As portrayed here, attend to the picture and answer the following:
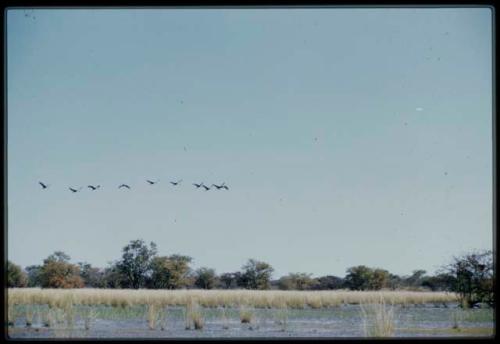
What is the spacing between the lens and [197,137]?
11.4 feet

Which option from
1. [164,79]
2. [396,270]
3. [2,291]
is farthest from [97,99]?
[396,270]

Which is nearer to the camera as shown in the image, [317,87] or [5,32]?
[5,32]

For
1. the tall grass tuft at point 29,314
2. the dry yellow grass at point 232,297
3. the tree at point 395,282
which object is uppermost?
the tree at point 395,282

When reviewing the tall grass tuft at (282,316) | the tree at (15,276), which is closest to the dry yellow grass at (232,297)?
the tall grass tuft at (282,316)

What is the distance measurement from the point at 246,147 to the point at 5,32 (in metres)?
1.20

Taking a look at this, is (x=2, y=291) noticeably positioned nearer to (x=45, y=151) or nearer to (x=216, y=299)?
(x=45, y=151)

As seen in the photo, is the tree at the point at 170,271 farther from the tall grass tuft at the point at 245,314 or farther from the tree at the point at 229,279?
the tall grass tuft at the point at 245,314

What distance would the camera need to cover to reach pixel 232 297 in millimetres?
3445

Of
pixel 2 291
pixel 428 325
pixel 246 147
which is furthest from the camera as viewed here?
pixel 246 147

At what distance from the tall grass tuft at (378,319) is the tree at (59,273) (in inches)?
52.9

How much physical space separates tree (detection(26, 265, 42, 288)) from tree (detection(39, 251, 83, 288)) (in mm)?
26

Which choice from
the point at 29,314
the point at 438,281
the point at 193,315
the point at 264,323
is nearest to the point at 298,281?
the point at 264,323

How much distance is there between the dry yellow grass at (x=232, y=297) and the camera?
3.41m

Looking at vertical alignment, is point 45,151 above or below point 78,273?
above
